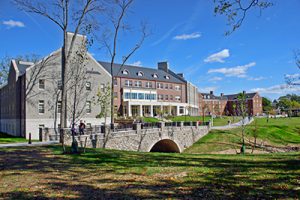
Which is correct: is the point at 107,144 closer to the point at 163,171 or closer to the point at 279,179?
the point at 163,171

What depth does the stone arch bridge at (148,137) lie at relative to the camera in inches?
879

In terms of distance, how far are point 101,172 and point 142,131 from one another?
58.8 ft

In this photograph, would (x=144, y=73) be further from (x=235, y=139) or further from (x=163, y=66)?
(x=235, y=139)

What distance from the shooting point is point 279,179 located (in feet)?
25.0

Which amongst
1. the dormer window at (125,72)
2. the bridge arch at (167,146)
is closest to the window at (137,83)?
the dormer window at (125,72)

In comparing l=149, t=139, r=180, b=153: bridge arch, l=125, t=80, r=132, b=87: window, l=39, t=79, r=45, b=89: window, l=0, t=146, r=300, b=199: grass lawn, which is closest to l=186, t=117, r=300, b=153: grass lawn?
l=149, t=139, r=180, b=153: bridge arch

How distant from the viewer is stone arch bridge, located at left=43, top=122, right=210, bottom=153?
22327 millimetres

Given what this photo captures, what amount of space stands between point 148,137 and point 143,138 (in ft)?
2.96

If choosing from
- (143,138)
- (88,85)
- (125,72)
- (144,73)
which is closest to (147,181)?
(143,138)

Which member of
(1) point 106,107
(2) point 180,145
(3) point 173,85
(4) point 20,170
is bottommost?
(2) point 180,145

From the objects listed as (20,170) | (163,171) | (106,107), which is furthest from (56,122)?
(163,171)

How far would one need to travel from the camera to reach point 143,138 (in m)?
27.4

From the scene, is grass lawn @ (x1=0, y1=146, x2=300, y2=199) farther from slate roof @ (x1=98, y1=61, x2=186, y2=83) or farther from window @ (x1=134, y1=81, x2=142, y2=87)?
window @ (x1=134, y1=81, x2=142, y2=87)

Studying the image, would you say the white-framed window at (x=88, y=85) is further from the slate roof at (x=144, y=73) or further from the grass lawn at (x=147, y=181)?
the grass lawn at (x=147, y=181)
